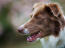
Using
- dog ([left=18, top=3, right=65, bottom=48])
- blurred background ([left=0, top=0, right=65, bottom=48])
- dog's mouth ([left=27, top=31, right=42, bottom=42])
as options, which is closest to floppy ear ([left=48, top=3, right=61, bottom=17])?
dog ([left=18, top=3, right=65, bottom=48])

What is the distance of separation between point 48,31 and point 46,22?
0.13 metres

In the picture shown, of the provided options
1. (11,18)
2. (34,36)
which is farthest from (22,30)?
(11,18)

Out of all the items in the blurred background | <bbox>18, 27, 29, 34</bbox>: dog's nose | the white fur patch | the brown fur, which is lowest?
the white fur patch

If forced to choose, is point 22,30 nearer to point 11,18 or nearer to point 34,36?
point 34,36

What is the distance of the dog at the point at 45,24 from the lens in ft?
14.2

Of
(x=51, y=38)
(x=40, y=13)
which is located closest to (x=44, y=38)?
(x=51, y=38)

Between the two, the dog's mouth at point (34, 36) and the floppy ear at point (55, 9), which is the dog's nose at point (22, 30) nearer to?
the dog's mouth at point (34, 36)

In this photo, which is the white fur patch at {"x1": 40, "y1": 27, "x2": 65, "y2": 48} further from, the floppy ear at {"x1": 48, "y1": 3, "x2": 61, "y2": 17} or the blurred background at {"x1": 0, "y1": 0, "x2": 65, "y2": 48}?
the blurred background at {"x1": 0, "y1": 0, "x2": 65, "y2": 48}

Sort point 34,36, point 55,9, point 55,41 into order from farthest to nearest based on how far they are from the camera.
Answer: point 55,41
point 34,36
point 55,9

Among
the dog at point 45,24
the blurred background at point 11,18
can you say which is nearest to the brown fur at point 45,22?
the dog at point 45,24

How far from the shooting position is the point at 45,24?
439 centimetres

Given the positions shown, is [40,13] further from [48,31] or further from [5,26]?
[5,26]

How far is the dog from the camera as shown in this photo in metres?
4.33

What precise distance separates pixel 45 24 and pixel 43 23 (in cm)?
3
